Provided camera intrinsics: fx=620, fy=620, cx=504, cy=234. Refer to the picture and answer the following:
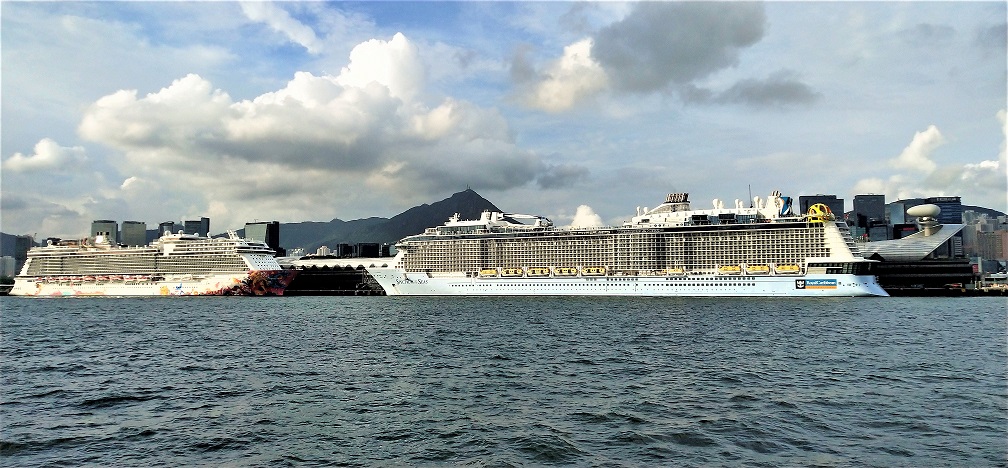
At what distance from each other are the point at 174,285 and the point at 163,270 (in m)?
5.26

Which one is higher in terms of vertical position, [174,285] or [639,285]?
[174,285]

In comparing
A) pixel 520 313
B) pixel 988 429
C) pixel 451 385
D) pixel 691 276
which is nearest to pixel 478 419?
pixel 451 385

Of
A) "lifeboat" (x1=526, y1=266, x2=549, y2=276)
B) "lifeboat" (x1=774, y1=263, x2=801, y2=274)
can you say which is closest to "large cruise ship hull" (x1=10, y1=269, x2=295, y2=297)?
"lifeboat" (x1=526, y1=266, x2=549, y2=276)

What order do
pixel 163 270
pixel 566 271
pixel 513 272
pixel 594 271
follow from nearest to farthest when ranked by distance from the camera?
pixel 594 271 < pixel 566 271 < pixel 513 272 < pixel 163 270

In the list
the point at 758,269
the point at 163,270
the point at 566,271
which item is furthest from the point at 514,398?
the point at 163,270

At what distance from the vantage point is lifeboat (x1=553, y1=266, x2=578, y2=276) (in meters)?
102

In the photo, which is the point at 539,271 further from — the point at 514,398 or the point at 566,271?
the point at 514,398

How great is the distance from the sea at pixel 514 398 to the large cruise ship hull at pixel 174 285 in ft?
265

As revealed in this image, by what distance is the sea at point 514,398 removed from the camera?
1752 centimetres

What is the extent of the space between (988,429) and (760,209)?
8784 cm

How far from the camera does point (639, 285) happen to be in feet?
314

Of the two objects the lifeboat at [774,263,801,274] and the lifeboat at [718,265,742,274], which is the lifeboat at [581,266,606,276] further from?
the lifeboat at [774,263,801,274]

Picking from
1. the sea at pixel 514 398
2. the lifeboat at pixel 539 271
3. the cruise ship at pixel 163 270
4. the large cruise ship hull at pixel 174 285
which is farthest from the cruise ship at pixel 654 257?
the sea at pixel 514 398

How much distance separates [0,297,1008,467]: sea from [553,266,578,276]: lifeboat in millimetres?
55352
